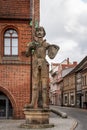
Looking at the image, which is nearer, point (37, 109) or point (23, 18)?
point (37, 109)

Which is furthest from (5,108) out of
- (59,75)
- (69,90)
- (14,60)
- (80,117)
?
(59,75)

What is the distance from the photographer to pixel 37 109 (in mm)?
22922

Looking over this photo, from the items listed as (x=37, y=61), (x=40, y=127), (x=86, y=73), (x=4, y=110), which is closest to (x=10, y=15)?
(x=4, y=110)

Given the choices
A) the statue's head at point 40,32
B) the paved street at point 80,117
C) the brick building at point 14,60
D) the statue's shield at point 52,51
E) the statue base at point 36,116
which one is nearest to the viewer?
the statue base at point 36,116

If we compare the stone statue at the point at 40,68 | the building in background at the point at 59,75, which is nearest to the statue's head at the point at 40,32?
the stone statue at the point at 40,68

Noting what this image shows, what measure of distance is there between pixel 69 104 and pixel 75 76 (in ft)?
29.9

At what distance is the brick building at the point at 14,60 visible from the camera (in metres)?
31.4

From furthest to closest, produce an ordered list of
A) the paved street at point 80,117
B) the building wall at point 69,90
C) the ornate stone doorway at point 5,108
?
the building wall at point 69,90 < the ornate stone doorway at point 5,108 < the paved street at point 80,117

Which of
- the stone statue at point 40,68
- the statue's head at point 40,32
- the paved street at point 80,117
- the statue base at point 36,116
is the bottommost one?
the paved street at point 80,117

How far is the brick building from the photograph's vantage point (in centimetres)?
3138

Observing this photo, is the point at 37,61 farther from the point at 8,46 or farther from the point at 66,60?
the point at 66,60

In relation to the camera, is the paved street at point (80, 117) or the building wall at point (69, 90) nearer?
the paved street at point (80, 117)

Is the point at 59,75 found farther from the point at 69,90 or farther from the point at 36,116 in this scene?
the point at 36,116

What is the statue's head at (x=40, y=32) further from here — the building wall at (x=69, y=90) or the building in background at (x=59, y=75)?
the building in background at (x=59, y=75)
